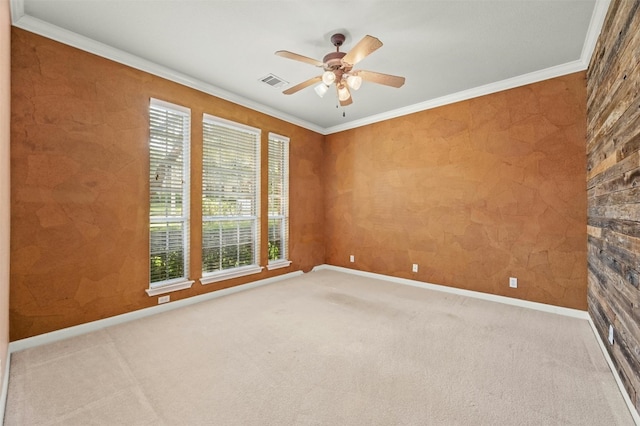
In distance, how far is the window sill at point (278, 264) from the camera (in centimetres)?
468

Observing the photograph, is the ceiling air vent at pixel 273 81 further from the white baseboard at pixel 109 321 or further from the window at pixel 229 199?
the white baseboard at pixel 109 321

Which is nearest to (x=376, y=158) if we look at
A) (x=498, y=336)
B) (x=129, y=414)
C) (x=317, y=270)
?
(x=317, y=270)

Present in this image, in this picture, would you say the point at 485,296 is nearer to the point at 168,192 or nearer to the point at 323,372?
the point at 323,372

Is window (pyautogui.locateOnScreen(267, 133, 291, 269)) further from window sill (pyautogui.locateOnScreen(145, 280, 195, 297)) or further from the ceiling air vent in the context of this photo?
window sill (pyautogui.locateOnScreen(145, 280, 195, 297))

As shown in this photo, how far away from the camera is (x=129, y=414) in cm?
166

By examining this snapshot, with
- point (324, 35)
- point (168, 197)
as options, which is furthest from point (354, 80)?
point (168, 197)

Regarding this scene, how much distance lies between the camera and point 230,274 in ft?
13.3

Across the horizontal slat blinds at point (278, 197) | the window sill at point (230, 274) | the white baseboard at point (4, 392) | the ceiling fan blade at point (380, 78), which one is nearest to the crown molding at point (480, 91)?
the horizontal slat blinds at point (278, 197)

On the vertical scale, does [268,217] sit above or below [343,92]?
below

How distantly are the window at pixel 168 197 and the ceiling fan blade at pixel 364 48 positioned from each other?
7.68 feet

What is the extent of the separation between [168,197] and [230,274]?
1399 mm

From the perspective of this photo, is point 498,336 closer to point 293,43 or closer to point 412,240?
point 412,240

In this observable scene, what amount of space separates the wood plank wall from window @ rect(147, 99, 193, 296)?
4.15 meters

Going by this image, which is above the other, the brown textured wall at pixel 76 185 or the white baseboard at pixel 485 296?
the brown textured wall at pixel 76 185
